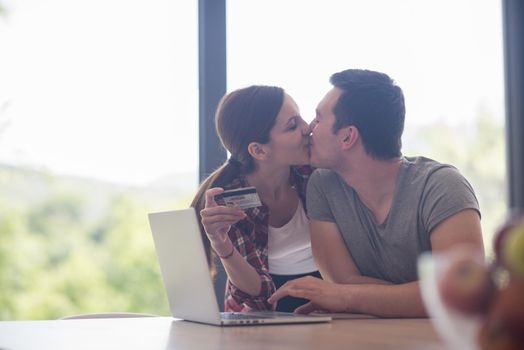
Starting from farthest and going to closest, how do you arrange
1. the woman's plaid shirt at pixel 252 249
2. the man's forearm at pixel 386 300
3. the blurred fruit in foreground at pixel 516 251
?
the woman's plaid shirt at pixel 252 249 → the man's forearm at pixel 386 300 → the blurred fruit in foreground at pixel 516 251

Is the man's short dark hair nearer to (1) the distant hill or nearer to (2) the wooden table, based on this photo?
(2) the wooden table

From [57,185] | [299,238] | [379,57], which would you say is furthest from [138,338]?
[379,57]

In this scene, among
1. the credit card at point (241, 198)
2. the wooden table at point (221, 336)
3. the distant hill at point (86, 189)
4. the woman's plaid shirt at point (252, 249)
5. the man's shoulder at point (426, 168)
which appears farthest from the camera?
the distant hill at point (86, 189)

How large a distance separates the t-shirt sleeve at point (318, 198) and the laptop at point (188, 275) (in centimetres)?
56

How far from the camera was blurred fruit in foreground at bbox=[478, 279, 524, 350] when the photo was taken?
57 cm

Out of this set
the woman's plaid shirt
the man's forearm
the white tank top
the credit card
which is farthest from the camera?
the white tank top

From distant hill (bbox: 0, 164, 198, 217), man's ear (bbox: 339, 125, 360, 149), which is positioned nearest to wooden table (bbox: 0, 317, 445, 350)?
man's ear (bbox: 339, 125, 360, 149)

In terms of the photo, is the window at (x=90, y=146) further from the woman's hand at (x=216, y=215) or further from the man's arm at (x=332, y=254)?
the woman's hand at (x=216, y=215)

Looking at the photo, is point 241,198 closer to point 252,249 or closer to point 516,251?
point 252,249

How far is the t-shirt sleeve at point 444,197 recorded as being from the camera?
1975mm

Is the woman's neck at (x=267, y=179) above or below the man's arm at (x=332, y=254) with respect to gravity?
above

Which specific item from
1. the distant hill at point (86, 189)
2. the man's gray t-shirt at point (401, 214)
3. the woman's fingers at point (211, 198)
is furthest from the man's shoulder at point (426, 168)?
the distant hill at point (86, 189)

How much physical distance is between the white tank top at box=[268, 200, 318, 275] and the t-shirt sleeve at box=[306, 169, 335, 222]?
18 cm

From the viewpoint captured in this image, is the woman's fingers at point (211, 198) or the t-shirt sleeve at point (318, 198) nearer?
the woman's fingers at point (211, 198)
